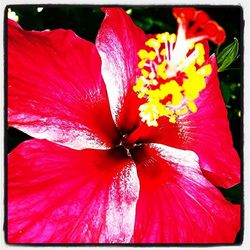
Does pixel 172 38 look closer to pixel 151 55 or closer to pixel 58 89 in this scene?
pixel 151 55

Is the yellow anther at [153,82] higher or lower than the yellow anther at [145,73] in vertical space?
lower

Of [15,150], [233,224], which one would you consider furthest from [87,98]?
[233,224]

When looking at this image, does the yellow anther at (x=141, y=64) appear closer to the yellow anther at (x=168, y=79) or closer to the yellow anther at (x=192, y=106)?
the yellow anther at (x=168, y=79)

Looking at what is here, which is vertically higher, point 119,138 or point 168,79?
point 168,79

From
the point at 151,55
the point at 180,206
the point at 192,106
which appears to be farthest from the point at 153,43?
the point at 180,206

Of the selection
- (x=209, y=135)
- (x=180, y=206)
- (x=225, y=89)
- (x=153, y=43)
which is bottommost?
(x=180, y=206)

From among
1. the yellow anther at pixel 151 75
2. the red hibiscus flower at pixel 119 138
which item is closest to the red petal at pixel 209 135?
the red hibiscus flower at pixel 119 138

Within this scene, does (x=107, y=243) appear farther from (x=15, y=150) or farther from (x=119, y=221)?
(x=15, y=150)
